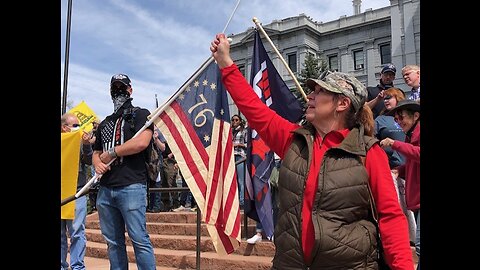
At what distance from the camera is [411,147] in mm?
3900

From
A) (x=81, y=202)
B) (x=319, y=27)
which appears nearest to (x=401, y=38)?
(x=319, y=27)

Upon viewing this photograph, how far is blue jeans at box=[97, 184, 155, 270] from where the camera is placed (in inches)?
172

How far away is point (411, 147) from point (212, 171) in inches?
62.0

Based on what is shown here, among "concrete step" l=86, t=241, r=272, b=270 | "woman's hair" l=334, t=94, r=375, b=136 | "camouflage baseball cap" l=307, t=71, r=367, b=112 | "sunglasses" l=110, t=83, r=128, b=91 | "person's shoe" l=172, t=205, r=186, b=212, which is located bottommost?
"concrete step" l=86, t=241, r=272, b=270

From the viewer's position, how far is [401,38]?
42750mm

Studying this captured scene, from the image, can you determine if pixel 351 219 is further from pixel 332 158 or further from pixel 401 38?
pixel 401 38

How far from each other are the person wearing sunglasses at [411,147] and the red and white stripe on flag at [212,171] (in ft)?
4.31

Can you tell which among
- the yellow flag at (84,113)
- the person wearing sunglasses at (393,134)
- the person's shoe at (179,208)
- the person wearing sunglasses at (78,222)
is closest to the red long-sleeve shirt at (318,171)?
the person wearing sunglasses at (393,134)

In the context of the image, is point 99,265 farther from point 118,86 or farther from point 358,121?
point 358,121

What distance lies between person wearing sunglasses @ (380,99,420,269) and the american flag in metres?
1.34

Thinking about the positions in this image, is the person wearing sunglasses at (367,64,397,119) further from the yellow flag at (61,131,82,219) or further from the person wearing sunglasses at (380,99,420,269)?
the yellow flag at (61,131,82,219)

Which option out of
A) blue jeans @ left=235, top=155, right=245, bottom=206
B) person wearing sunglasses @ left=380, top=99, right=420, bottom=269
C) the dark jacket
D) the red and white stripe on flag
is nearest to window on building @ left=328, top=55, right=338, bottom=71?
blue jeans @ left=235, top=155, right=245, bottom=206

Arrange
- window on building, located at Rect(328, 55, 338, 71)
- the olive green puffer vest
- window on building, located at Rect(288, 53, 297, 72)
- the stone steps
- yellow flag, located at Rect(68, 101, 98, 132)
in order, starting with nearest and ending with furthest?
the olive green puffer vest → the stone steps → yellow flag, located at Rect(68, 101, 98, 132) → window on building, located at Rect(288, 53, 297, 72) → window on building, located at Rect(328, 55, 338, 71)
